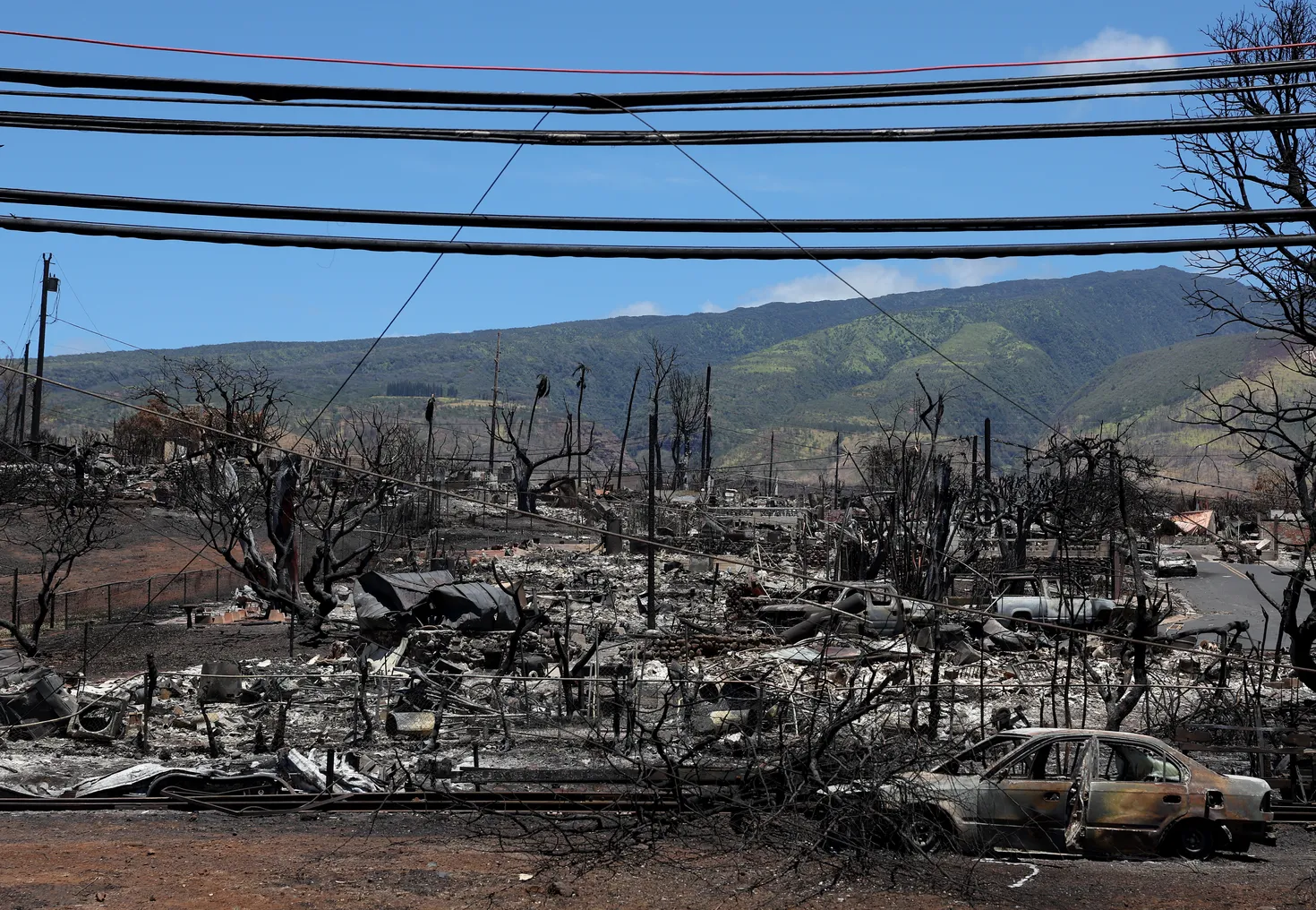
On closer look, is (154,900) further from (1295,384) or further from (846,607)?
(1295,384)

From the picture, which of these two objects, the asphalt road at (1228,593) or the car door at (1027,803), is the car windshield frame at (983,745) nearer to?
the car door at (1027,803)

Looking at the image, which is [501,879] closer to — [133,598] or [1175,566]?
[133,598]

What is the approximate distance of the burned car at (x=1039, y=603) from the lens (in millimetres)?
26875

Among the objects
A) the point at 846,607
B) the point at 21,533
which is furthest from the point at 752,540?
the point at 21,533

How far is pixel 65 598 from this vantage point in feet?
92.7

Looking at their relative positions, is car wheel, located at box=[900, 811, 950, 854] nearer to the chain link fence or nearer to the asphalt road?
the asphalt road

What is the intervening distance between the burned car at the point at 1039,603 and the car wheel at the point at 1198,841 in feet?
50.7

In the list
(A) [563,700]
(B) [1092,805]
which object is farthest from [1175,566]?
(B) [1092,805]

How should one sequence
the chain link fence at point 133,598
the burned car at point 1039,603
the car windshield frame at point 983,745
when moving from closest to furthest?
the car windshield frame at point 983,745
the burned car at point 1039,603
the chain link fence at point 133,598

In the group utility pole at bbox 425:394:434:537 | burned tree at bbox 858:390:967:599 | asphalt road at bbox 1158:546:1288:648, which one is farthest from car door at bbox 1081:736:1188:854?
utility pole at bbox 425:394:434:537

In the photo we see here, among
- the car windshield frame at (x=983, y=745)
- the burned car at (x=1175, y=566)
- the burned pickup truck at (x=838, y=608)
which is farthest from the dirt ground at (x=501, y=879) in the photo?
the burned car at (x=1175, y=566)

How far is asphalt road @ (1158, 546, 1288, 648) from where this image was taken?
30448 millimetres

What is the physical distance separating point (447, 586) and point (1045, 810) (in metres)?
16.7

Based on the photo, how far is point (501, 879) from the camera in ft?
31.7
